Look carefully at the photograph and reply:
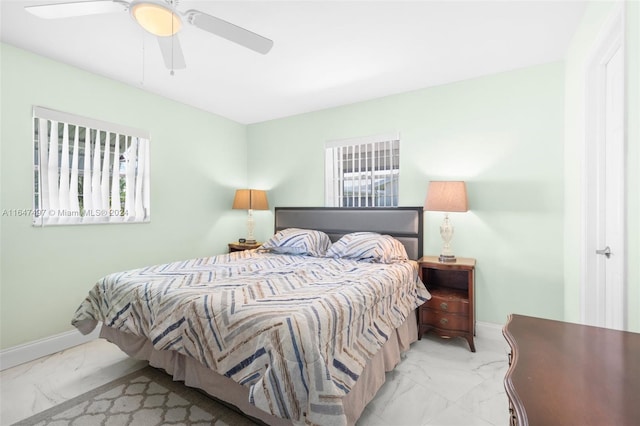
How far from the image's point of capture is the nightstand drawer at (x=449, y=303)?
8.57 ft

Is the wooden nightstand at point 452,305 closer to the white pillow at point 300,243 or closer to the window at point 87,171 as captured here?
the white pillow at point 300,243

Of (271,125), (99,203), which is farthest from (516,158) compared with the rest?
(99,203)

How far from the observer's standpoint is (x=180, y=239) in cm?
365

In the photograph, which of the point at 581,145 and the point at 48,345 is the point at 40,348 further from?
the point at 581,145

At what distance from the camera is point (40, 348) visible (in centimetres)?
254

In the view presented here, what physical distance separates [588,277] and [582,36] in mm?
1669

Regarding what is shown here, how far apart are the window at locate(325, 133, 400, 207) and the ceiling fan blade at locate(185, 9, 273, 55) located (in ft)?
6.45

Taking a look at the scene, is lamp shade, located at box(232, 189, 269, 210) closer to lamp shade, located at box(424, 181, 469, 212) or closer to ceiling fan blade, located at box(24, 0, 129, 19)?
lamp shade, located at box(424, 181, 469, 212)

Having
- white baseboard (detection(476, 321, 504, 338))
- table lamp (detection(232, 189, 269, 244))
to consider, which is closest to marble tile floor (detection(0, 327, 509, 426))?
white baseboard (detection(476, 321, 504, 338))

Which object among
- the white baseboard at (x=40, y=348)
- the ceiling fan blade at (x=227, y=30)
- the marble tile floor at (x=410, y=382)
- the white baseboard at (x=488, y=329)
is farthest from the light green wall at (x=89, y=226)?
the white baseboard at (x=488, y=329)

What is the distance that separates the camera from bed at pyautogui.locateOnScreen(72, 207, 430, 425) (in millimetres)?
1322

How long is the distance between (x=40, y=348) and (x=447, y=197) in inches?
150

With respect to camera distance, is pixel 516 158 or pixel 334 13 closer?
pixel 334 13

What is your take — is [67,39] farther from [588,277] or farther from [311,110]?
[588,277]
